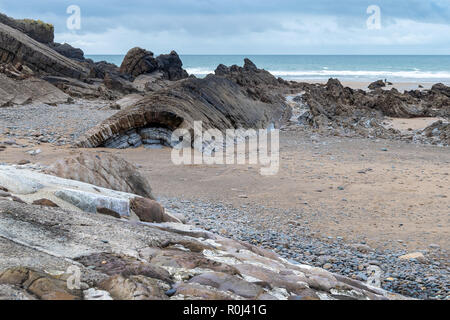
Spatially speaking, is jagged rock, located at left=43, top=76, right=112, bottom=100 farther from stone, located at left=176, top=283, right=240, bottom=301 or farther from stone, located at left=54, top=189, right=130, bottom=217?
stone, located at left=176, top=283, right=240, bottom=301

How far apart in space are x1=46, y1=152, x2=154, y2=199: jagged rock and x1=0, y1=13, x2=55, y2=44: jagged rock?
3029cm

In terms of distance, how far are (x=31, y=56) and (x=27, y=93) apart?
7.80 metres

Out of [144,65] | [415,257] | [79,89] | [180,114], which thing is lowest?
[415,257]

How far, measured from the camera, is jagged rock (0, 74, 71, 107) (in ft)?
48.1

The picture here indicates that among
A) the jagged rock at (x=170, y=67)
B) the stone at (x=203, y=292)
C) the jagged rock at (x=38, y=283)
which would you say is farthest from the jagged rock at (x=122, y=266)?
the jagged rock at (x=170, y=67)

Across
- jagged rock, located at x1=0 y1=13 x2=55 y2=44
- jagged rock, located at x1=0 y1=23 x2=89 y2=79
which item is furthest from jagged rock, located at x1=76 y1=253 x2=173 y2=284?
jagged rock, located at x1=0 y1=13 x2=55 y2=44

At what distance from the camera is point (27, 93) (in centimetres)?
1571

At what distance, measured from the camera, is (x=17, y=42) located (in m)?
21.9

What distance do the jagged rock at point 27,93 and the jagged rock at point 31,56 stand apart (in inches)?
235

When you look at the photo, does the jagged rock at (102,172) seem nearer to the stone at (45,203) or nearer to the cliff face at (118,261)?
the cliff face at (118,261)

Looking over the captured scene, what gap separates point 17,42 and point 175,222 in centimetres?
2116

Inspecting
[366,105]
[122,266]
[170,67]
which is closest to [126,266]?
[122,266]

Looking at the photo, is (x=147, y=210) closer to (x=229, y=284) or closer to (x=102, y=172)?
(x=102, y=172)
